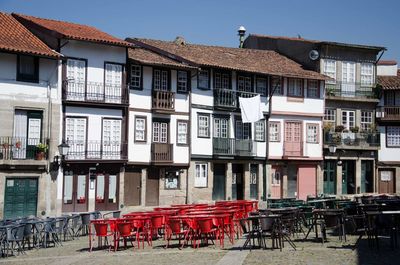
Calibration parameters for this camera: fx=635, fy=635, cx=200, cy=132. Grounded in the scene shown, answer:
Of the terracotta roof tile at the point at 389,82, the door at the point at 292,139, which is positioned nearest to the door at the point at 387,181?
the terracotta roof tile at the point at 389,82

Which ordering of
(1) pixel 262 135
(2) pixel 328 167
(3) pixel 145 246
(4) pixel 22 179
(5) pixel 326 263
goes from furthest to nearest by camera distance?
1. (2) pixel 328 167
2. (1) pixel 262 135
3. (4) pixel 22 179
4. (3) pixel 145 246
5. (5) pixel 326 263

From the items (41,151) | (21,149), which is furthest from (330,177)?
(21,149)

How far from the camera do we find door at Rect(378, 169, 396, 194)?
45469mm

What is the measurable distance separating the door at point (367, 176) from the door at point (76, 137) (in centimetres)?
2063

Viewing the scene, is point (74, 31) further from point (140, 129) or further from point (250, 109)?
point (250, 109)

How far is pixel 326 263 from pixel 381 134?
107 ft

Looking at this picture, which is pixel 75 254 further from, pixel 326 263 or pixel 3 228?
pixel 326 263

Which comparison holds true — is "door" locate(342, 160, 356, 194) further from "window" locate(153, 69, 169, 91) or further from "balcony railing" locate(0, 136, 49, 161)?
"balcony railing" locate(0, 136, 49, 161)

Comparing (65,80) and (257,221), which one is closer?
(257,221)

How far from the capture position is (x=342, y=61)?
44.2 meters

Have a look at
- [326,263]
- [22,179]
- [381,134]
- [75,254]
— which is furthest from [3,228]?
[381,134]

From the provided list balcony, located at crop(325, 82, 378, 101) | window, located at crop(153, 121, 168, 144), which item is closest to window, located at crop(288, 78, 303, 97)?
balcony, located at crop(325, 82, 378, 101)

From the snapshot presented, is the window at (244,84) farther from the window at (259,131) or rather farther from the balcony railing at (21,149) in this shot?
the balcony railing at (21,149)

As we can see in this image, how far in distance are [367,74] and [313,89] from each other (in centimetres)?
488
